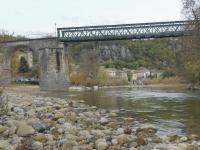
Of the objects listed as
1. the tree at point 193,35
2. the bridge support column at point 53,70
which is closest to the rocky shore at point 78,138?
the tree at point 193,35

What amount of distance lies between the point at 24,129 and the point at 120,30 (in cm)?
5609

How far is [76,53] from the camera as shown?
460 ft

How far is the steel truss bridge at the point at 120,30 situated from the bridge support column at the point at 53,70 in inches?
122

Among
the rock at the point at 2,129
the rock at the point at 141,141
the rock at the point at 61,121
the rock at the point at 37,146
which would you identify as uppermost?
the rock at the point at 2,129

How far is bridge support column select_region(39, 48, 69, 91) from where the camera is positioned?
6325 cm

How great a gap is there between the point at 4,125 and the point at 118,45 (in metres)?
169

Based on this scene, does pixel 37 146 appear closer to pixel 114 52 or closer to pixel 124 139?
pixel 124 139

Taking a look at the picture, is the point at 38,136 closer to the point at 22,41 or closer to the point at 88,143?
the point at 88,143

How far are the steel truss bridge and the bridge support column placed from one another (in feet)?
10.2

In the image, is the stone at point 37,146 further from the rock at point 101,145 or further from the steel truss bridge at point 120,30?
the steel truss bridge at point 120,30

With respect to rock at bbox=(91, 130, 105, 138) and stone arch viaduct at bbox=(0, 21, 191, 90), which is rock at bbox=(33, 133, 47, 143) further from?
stone arch viaduct at bbox=(0, 21, 191, 90)

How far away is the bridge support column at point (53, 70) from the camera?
208 ft

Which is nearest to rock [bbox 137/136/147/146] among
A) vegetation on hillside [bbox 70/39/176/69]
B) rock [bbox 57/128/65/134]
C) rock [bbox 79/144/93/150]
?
rock [bbox 79/144/93/150]

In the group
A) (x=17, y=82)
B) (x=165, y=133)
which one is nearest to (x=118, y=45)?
(x=17, y=82)
